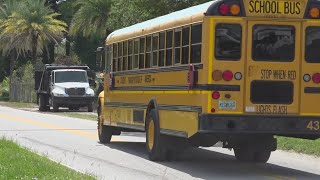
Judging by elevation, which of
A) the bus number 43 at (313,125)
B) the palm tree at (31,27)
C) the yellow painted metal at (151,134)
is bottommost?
the yellow painted metal at (151,134)

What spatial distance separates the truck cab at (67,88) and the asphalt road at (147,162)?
1986 centimetres

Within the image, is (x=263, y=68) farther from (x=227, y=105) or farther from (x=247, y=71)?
(x=227, y=105)

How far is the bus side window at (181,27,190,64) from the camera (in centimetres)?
1287

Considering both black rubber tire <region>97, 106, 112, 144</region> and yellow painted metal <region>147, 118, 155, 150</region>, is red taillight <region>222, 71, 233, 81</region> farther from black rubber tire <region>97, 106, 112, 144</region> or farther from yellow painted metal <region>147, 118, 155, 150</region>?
black rubber tire <region>97, 106, 112, 144</region>

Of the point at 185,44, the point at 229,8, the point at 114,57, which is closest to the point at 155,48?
the point at 185,44

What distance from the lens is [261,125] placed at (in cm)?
1191

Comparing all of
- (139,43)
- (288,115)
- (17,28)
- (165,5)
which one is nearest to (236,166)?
(288,115)

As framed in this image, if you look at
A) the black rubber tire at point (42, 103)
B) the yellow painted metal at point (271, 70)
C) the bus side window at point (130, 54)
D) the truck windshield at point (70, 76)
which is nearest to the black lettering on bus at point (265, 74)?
the yellow painted metal at point (271, 70)

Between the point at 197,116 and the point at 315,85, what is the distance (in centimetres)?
222

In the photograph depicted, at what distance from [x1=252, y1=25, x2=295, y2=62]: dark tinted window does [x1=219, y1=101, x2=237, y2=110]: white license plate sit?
903mm

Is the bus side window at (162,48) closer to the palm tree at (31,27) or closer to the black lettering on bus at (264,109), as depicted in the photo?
the black lettering on bus at (264,109)

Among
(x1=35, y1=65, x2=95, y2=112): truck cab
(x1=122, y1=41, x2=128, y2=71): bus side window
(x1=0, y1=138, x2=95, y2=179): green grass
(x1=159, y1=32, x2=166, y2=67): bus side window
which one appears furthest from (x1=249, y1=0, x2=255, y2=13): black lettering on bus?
(x1=35, y1=65, x2=95, y2=112): truck cab

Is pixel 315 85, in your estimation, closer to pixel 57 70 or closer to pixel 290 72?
pixel 290 72

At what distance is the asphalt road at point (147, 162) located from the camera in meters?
12.5
